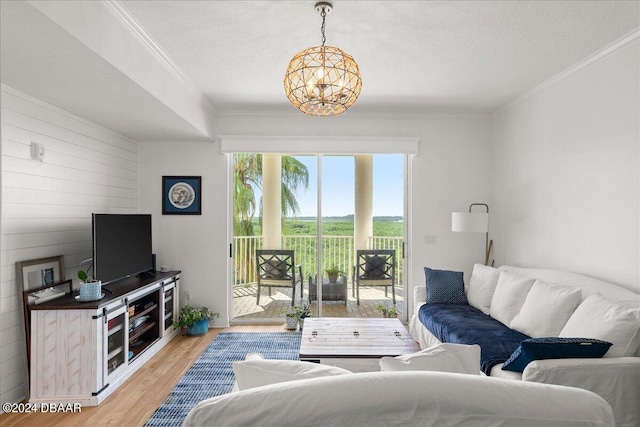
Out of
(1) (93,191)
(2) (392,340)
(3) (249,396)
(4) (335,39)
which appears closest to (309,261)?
(2) (392,340)

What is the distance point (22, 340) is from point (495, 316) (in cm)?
372

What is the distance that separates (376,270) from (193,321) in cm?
225

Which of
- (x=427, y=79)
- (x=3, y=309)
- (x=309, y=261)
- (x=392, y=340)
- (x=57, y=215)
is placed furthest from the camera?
(x=309, y=261)

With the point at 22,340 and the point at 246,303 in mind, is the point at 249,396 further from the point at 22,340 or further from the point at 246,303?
the point at 246,303

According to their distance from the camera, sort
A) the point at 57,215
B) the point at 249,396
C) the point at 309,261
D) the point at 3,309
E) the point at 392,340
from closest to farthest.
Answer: the point at 249,396 → the point at 3,309 → the point at 392,340 → the point at 57,215 → the point at 309,261

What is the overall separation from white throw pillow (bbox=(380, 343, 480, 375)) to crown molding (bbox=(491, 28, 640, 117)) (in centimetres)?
261

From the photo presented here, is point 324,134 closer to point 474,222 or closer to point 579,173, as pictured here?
point 474,222

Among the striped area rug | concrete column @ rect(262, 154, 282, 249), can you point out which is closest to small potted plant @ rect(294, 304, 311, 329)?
the striped area rug

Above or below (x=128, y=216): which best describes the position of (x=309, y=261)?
below

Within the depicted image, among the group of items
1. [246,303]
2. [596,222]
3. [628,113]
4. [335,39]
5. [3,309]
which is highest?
[335,39]

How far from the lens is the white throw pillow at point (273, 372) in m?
1.38

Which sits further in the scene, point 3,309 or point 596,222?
point 596,222

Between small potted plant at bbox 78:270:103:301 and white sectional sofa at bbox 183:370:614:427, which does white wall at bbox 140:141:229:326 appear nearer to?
small potted plant at bbox 78:270:103:301

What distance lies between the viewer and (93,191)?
388 centimetres
